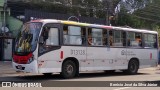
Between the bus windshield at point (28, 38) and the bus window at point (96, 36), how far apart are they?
347cm

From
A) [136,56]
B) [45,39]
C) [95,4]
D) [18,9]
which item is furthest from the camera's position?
[95,4]

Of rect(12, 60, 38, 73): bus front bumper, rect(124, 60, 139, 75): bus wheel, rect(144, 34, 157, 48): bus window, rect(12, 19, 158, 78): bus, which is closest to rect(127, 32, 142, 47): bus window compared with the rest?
rect(12, 19, 158, 78): bus

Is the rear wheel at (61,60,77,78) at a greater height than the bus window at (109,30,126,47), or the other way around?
the bus window at (109,30,126,47)

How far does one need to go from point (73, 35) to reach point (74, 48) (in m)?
0.67

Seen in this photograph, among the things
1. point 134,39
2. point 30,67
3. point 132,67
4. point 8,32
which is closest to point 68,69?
point 30,67

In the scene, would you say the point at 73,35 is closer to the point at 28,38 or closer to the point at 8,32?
the point at 28,38

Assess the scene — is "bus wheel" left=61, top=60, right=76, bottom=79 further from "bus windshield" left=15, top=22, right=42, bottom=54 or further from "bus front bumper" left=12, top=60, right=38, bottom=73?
"bus windshield" left=15, top=22, right=42, bottom=54

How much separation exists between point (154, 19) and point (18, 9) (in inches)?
941

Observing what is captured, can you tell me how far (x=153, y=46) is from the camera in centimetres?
2516

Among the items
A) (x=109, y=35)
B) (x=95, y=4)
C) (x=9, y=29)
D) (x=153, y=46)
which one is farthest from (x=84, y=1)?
(x=109, y=35)

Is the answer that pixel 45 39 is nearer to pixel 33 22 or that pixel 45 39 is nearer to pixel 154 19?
pixel 33 22

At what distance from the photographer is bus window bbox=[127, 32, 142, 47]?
75.3 ft

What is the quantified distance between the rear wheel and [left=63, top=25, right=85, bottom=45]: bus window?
1.02 metres

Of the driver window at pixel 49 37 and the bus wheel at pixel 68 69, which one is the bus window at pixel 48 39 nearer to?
the driver window at pixel 49 37
